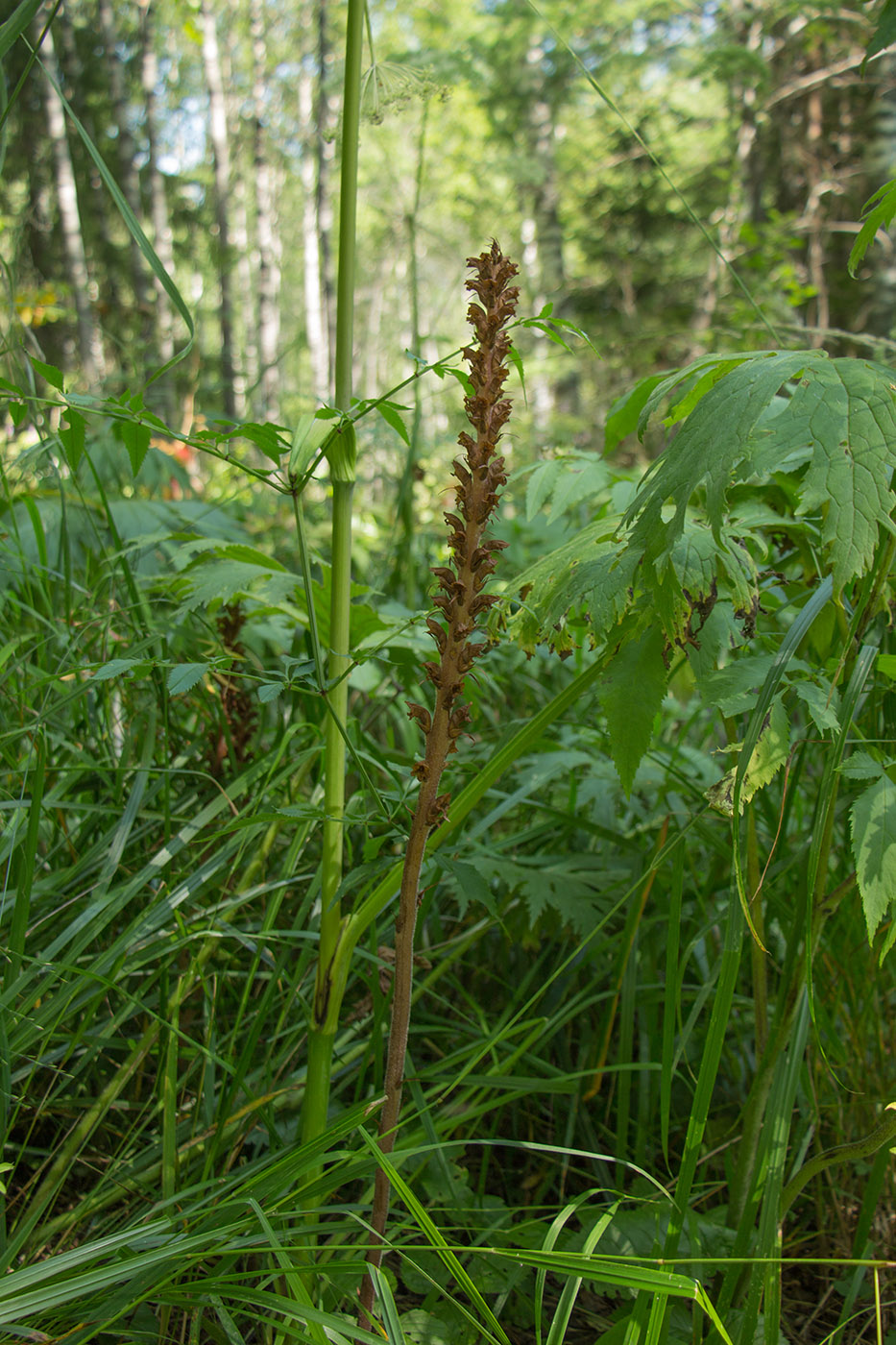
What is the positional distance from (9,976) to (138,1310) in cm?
44

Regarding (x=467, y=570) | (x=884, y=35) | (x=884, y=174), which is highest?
(x=884, y=174)

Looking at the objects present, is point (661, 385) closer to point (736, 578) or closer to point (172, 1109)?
point (736, 578)

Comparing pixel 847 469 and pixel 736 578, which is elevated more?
pixel 847 469

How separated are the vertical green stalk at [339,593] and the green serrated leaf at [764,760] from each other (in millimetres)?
457

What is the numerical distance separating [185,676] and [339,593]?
23 centimetres

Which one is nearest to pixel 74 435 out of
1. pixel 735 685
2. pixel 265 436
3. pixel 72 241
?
pixel 265 436

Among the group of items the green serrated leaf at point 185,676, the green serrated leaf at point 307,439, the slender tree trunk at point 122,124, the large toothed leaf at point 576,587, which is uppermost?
the slender tree trunk at point 122,124

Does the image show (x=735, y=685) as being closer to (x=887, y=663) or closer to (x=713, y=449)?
(x=887, y=663)

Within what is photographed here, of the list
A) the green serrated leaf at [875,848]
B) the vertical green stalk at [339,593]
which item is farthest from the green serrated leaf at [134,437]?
the green serrated leaf at [875,848]

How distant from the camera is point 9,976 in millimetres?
1095

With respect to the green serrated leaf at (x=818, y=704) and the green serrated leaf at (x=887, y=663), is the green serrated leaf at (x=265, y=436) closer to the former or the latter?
the green serrated leaf at (x=818, y=704)

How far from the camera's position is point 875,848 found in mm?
933

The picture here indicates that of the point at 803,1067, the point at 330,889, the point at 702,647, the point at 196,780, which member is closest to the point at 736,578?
the point at 702,647

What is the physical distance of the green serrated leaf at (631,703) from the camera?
42.8 inches
